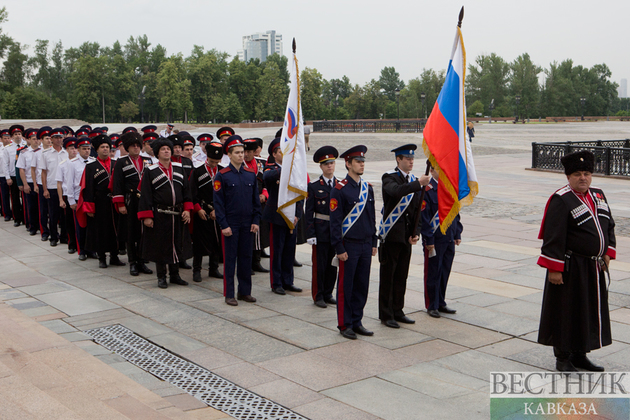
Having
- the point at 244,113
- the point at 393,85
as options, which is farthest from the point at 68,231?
the point at 393,85

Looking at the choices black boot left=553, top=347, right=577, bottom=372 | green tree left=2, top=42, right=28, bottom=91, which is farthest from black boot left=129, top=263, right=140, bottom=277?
green tree left=2, top=42, right=28, bottom=91

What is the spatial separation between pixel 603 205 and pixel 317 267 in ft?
10.6

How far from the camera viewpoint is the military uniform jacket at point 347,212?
20.0 feet

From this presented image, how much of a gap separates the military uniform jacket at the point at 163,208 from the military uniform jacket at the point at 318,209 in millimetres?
2030

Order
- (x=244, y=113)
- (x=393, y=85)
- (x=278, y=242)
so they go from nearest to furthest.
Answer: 1. (x=278, y=242)
2. (x=244, y=113)
3. (x=393, y=85)

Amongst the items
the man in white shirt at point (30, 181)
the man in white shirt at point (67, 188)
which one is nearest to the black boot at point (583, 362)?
the man in white shirt at point (67, 188)

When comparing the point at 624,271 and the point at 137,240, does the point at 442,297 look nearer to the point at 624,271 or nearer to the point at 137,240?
the point at 624,271

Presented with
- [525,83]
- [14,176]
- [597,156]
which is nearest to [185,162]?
[14,176]

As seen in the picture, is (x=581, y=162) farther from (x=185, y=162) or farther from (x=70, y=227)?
(x=70, y=227)

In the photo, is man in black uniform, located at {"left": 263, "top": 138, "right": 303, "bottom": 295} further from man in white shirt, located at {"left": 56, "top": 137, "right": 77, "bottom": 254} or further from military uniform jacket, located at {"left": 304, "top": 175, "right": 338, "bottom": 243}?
man in white shirt, located at {"left": 56, "top": 137, "right": 77, "bottom": 254}

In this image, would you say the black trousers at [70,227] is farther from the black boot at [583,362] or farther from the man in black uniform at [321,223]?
the black boot at [583,362]

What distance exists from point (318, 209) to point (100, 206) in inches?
167

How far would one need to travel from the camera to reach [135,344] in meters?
6.05

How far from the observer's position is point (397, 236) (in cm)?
636
